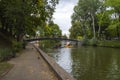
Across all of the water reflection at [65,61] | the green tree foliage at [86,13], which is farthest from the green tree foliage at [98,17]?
the water reflection at [65,61]

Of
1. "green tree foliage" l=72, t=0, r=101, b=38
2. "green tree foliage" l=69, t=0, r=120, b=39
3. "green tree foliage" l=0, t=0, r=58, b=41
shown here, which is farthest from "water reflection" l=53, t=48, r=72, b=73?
"green tree foliage" l=72, t=0, r=101, b=38

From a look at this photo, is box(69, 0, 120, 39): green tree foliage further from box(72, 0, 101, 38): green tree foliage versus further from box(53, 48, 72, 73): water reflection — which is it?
box(53, 48, 72, 73): water reflection

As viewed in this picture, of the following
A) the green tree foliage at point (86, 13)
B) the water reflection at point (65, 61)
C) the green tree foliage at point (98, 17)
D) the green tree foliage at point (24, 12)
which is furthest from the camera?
the green tree foliage at point (86, 13)

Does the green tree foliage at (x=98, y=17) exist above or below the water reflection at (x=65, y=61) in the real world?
above

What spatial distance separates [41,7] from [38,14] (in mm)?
2129

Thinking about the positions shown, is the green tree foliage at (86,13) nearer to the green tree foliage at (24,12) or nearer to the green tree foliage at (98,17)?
the green tree foliage at (98,17)

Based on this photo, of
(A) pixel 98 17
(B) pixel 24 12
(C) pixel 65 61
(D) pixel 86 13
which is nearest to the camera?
(C) pixel 65 61

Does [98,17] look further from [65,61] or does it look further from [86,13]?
[65,61]

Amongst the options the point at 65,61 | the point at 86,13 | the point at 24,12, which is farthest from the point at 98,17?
the point at 65,61

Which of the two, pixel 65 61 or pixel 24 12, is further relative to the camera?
pixel 24 12

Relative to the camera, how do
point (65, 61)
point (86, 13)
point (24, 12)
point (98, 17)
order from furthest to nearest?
point (86, 13) → point (98, 17) → point (24, 12) → point (65, 61)

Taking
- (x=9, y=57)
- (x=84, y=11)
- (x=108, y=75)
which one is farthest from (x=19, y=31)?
(x=84, y=11)

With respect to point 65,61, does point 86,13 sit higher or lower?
higher

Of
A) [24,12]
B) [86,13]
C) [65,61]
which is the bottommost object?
[65,61]
